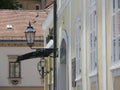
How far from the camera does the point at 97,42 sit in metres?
13.3

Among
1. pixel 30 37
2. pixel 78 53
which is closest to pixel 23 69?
pixel 30 37

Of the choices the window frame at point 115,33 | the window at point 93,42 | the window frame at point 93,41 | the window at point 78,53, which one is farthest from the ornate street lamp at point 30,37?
the window frame at point 115,33

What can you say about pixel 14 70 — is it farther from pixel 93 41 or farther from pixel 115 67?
pixel 115 67

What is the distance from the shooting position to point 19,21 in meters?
53.0

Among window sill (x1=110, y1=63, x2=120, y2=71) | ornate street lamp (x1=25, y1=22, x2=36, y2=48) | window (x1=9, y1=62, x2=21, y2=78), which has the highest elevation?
ornate street lamp (x1=25, y1=22, x2=36, y2=48)

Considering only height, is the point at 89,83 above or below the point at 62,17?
below

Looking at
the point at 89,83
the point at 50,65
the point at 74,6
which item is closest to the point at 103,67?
the point at 89,83

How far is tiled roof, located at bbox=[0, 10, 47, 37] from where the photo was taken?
51.0m

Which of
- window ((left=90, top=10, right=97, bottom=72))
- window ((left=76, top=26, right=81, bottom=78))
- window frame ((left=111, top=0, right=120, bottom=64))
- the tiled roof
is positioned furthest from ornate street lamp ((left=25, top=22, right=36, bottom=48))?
the tiled roof

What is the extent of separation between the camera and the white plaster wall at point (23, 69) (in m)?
50.8

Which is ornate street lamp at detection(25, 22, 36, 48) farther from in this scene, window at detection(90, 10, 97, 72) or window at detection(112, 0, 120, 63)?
window at detection(112, 0, 120, 63)

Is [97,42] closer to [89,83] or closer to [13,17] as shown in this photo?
[89,83]

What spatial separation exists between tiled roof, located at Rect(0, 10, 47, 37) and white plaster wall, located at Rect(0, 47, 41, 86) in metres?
1.44

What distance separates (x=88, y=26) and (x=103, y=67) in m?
2.54
